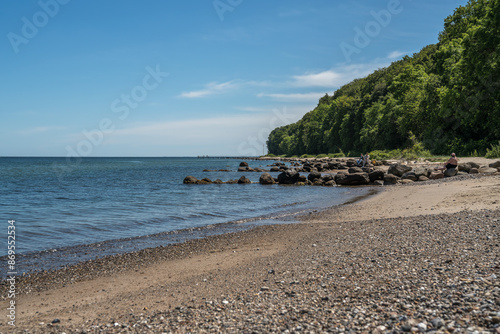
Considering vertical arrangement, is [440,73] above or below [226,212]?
above

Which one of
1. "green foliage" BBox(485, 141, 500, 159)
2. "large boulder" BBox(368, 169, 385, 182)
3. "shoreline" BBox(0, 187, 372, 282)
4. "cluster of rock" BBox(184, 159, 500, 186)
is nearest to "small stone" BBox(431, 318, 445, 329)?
"shoreline" BBox(0, 187, 372, 282)

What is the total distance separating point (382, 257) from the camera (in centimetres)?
702

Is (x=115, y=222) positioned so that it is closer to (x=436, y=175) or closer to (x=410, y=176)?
(x=410, y=176)

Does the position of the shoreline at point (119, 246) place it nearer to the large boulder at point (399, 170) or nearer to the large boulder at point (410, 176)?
the large boulder at point (410, 176)

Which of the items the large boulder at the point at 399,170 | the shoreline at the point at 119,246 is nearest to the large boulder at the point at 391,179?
the large boulder at the point at 399,170

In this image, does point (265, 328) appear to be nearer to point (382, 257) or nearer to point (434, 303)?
point (434, 303)

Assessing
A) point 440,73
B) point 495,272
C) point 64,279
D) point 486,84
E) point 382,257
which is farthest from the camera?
point 440,73

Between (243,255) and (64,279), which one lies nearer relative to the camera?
(64,279)

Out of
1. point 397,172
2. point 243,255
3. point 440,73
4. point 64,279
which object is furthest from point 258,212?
point 440,73

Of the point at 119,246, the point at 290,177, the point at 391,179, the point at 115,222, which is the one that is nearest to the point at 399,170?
the point at 391,179

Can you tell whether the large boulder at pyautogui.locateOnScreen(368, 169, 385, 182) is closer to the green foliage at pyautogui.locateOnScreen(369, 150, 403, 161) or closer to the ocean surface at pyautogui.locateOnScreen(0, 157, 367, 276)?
the ocean surface at pyautogui.locateOnScreen(0, 157, 367, 276)

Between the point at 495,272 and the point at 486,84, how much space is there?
36028 mm

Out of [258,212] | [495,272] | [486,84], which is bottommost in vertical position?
[258,212]

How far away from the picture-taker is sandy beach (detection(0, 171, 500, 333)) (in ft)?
14.6
